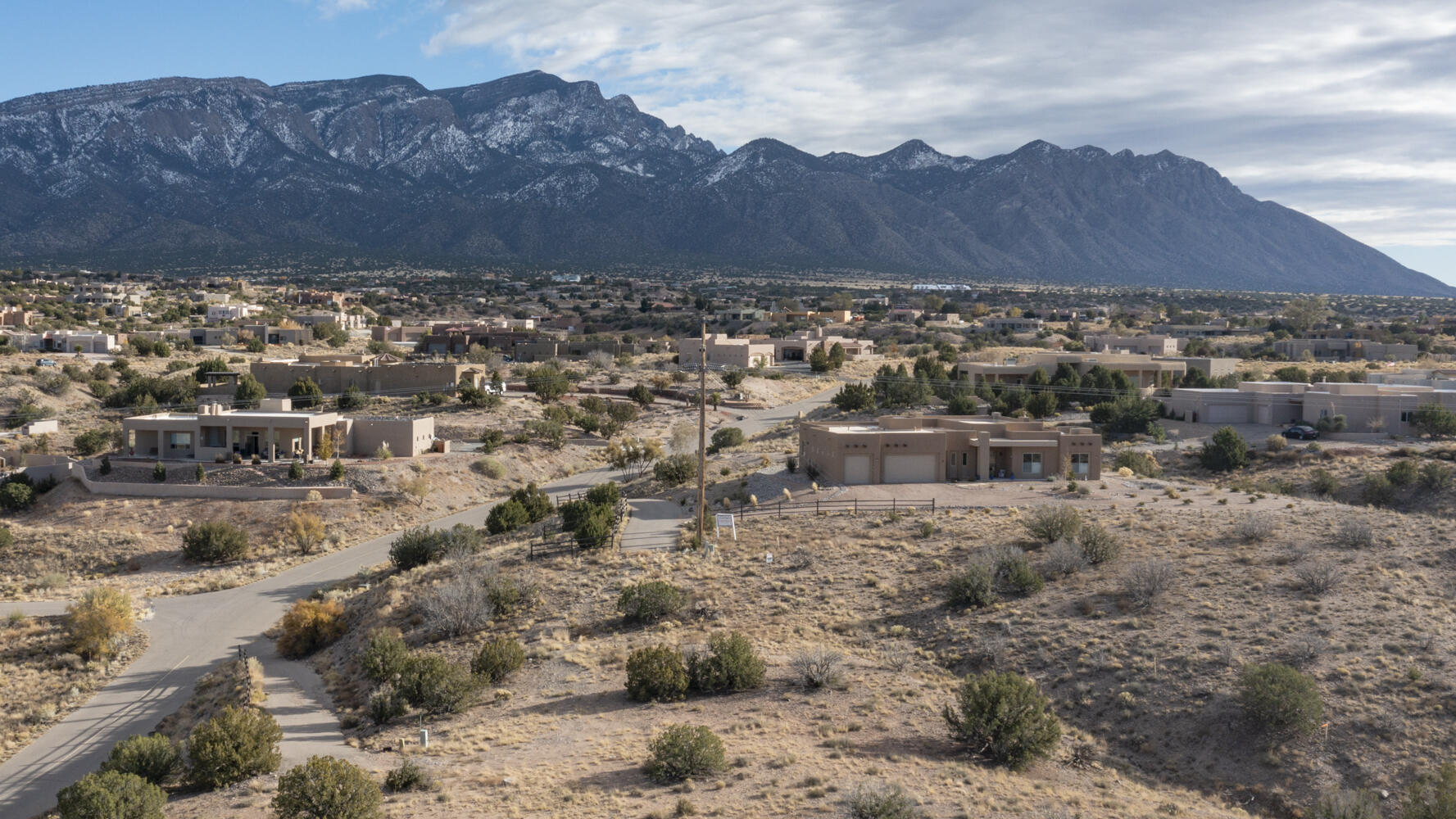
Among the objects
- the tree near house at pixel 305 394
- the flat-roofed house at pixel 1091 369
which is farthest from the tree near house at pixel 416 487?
the flat-roofed house at pixel 1091 369

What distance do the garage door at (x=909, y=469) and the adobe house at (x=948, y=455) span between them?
29 mm

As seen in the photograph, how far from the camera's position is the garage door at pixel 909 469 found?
41.0m

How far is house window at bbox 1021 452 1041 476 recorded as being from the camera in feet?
138

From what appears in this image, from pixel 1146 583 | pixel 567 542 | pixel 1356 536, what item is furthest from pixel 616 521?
pixel 1356 536

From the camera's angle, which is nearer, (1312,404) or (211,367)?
(1312,404)

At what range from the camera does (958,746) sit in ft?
66.7

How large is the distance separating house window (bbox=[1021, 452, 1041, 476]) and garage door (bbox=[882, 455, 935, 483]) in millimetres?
3585

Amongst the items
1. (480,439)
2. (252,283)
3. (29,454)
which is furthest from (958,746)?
(252,283)

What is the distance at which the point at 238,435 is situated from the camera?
4881 centimetres

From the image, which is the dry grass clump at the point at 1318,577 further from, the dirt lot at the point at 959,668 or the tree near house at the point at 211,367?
the tree near house at the point at 211,367

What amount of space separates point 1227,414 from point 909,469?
83.2 ft

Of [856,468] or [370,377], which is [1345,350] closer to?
[856,468]

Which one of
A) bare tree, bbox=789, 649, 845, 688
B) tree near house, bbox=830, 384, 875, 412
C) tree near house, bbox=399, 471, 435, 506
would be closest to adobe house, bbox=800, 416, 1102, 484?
tree near house, bbox=399, 471, 435, 506

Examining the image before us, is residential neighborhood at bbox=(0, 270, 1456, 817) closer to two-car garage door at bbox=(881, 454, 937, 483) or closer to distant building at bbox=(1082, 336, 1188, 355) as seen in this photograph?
two-car garage door at bbox=(881, 454, 937, 483)
